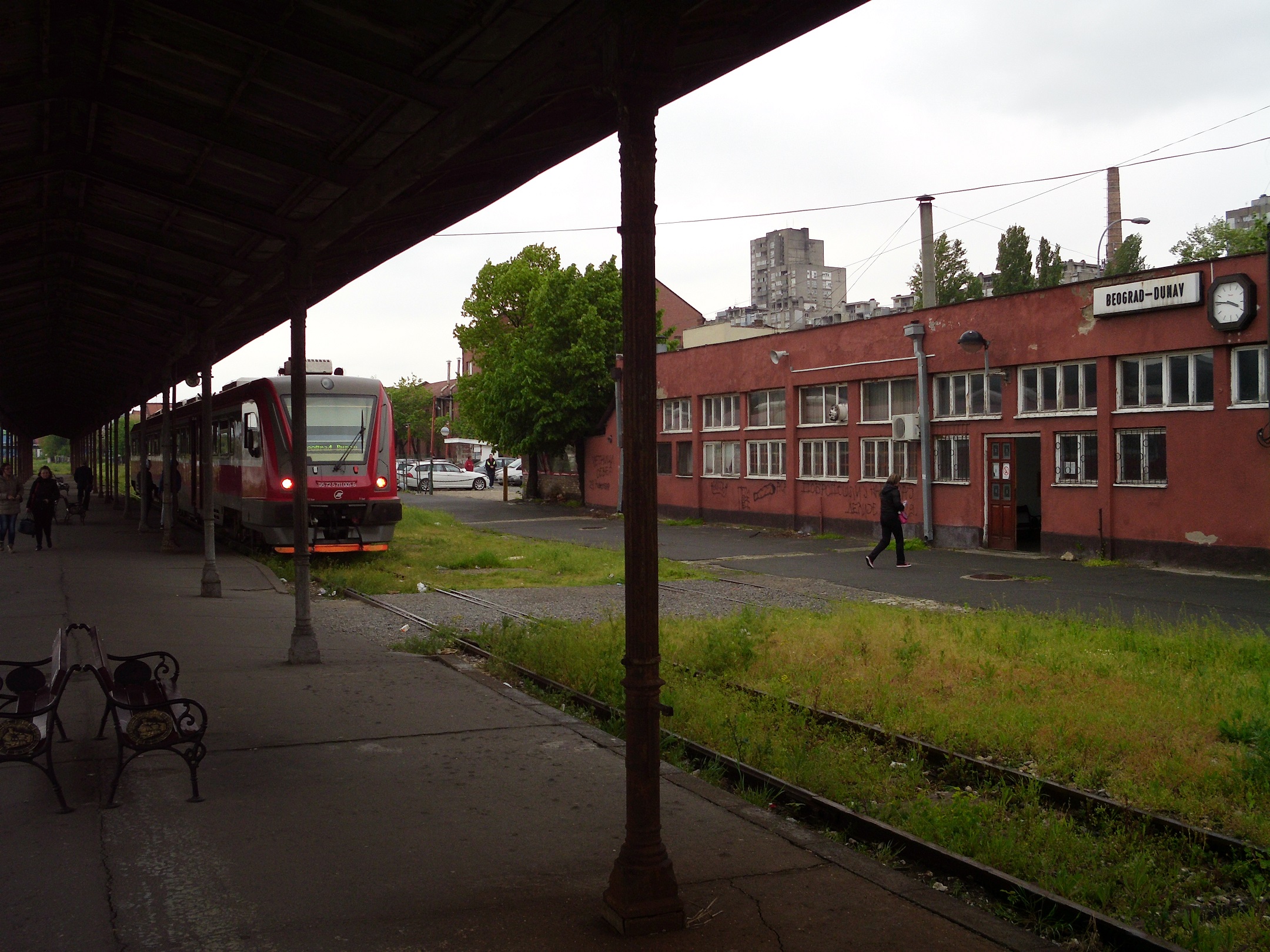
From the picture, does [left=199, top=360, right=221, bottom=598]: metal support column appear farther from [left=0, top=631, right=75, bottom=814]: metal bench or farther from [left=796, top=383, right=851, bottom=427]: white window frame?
[left=796, top=383, right=851, bottom=427]: white window frame

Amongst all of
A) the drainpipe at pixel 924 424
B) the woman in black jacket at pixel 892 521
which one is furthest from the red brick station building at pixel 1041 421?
the woman in black jacket at pixel 892 521

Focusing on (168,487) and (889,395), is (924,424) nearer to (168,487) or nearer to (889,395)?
(889,395)

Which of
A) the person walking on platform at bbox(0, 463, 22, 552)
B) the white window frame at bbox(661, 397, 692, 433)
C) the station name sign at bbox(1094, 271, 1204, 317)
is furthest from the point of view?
the white window frame at bbox(661, 397, 692, 433)

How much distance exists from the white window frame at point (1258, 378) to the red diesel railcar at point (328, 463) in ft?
45.5

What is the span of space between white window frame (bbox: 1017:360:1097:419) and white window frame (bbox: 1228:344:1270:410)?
216 centimetres

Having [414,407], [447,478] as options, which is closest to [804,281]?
[414,407]

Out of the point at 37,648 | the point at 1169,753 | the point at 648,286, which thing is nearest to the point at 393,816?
the point at 648,286

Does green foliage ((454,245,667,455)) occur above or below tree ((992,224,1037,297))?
below

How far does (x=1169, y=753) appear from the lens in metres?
6.65

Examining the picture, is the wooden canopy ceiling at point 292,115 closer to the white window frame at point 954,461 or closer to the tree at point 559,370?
the white window frame at point 954,461

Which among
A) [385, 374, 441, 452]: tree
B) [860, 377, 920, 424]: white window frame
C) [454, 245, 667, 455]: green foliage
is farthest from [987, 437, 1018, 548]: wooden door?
[385, 374, 441, 452]: tree

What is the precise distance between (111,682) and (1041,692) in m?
6.39

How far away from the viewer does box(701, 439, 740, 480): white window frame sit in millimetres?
30720

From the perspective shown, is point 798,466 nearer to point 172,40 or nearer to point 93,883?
point 172,40
